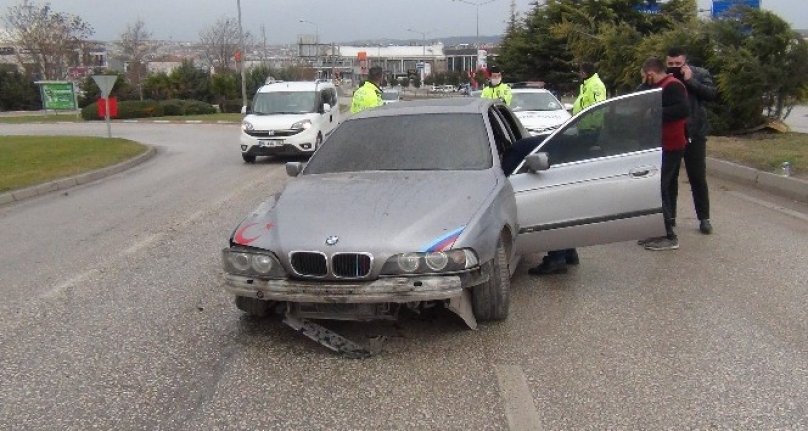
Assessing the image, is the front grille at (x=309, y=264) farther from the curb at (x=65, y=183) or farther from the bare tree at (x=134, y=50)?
the bare tree at (x=134, y=50)

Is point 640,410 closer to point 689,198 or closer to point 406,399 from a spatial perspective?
point 406,399

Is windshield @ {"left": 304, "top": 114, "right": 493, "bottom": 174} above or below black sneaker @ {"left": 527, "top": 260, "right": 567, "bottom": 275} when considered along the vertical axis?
above

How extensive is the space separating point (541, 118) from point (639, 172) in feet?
30.9

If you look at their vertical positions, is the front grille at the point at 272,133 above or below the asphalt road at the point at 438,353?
above

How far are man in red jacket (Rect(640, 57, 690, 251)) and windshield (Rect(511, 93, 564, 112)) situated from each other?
342 inches

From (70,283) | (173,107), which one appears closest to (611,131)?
(70,283)

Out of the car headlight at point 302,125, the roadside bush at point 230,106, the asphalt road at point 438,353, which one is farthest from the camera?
the roadside bush at point 230,106

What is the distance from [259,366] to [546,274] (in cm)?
292

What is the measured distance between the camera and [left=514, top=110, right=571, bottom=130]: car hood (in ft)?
48.5

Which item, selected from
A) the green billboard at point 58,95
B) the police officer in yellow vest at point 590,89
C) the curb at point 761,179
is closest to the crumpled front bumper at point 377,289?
the curb at point 761,179

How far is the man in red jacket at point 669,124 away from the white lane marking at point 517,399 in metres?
3.45

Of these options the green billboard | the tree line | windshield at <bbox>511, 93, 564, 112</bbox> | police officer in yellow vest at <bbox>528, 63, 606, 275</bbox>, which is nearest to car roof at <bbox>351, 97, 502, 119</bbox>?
police officer in yellow vest at <bbox>528, 63, 606, 275</bbox>

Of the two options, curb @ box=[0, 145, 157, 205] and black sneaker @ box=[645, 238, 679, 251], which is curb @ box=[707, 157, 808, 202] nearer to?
black sneaker @ box=[645, 238, 679, 251]

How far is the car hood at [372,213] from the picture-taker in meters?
4.48
